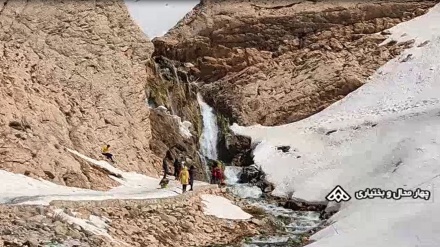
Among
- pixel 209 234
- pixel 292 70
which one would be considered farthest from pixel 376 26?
pixel 209 234

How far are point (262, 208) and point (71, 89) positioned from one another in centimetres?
1006

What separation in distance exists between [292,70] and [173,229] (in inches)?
1185

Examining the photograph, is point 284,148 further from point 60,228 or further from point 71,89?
point 60,228

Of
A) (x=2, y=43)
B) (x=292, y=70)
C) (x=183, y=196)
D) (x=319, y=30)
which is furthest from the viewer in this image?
(x=319, y=30)

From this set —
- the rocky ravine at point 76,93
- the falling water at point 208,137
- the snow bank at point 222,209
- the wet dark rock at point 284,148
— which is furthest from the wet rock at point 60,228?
the wet dark rock at point 284,148

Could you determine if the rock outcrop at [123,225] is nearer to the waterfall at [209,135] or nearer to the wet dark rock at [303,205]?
the wet dark rock at [303,205]

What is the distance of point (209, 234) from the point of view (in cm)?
1847

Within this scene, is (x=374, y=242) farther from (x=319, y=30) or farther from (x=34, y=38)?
(x=319, y=30)

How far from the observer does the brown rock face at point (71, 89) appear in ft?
68.5

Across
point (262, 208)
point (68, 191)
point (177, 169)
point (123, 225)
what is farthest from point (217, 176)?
point (123, 225)

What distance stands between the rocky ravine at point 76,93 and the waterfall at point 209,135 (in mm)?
4093

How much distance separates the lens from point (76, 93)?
26.0m

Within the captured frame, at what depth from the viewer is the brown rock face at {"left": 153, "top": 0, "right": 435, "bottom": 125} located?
43250 mm

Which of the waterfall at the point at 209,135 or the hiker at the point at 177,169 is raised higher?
the waterfall at the point at 209,135
